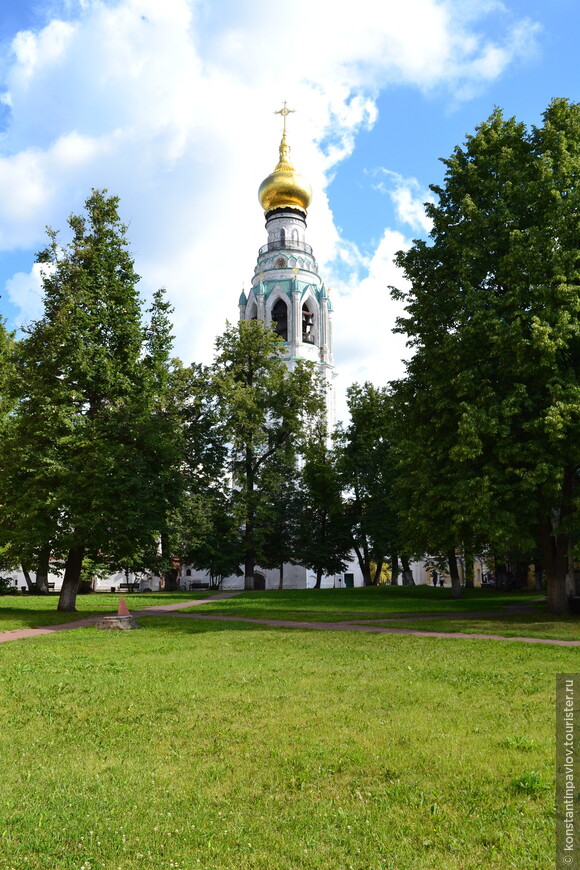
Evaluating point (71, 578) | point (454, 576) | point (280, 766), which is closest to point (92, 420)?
point (71, 578)

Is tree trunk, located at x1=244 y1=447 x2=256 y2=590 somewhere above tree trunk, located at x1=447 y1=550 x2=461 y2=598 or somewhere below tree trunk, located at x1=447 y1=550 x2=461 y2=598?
above

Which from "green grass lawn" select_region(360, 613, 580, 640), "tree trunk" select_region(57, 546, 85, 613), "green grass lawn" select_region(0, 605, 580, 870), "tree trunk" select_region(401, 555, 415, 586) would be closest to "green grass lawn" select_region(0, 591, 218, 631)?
"tree trunk" select_region(57, 546, 85, 613)

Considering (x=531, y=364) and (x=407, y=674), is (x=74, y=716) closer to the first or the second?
(x=407, y=674)

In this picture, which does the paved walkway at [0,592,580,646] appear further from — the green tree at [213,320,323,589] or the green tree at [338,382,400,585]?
the green tree at [338,382,400,585]

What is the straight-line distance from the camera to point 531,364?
687 inches

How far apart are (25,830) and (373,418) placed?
129 feet

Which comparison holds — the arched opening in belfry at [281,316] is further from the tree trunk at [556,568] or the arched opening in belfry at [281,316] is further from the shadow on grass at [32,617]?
the tree trunk at [556,568]

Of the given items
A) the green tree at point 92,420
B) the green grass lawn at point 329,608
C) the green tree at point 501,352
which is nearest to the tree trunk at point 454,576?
the green grass lawn at point 329,608

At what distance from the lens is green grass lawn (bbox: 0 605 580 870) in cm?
408

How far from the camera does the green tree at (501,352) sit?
683 inches

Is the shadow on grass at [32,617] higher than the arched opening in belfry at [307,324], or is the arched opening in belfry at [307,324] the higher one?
the arched opening in belfry at [307,324]

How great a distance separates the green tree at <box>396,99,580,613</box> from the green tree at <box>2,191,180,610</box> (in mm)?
8524

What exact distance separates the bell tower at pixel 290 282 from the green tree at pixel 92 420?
36.4 metres

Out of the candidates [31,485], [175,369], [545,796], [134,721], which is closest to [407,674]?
[134,721]
